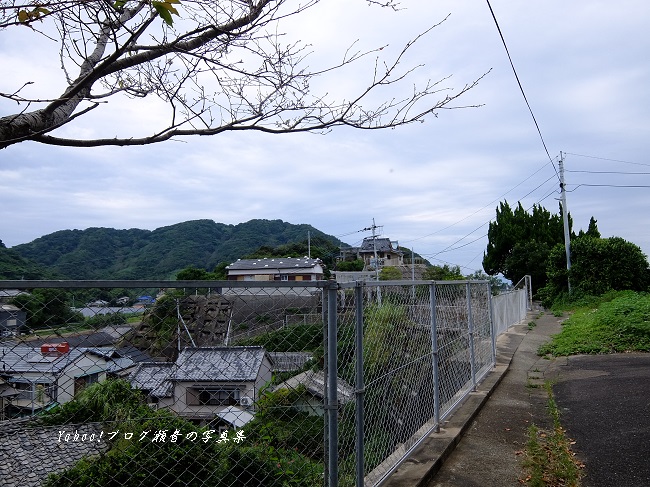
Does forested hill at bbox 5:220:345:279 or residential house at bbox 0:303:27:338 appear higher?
forested hill at bbox 5:220:345:279

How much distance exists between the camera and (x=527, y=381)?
811 centimetres

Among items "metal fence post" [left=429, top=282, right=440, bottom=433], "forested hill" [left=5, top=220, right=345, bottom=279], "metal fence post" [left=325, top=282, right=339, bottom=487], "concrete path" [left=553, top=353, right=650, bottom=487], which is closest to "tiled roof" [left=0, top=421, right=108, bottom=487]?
"metal fence post" [left=325, top=282, right=339, bottom=487]

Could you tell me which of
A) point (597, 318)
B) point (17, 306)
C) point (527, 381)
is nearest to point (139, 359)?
point (17, 306)

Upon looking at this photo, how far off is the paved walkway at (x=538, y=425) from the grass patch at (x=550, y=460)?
84mm

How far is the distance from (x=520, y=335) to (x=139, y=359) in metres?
13.4

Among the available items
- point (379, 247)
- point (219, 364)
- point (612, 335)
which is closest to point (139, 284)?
point (219, 364)

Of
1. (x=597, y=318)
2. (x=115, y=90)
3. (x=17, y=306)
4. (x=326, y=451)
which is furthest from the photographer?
(x=597, y=318)

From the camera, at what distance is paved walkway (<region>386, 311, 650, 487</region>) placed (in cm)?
409

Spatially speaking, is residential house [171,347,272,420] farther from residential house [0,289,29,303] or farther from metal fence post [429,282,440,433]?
metal fence post [429,282,440,433]

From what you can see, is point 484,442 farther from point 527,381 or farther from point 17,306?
point 17,306

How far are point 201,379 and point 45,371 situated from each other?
61 centimetres

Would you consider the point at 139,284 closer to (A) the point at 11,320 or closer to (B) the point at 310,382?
(A) the point at 11,320

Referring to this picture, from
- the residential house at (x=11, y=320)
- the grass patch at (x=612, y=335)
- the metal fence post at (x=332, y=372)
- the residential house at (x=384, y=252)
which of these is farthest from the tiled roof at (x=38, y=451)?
the residential house at (x=384, y=252)

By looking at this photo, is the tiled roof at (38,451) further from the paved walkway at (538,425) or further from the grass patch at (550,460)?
the grass patch at (550,460)
